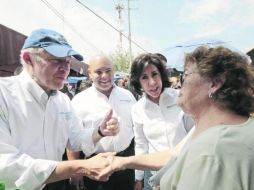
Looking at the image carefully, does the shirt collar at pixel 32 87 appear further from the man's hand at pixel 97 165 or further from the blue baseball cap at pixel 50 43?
the man's hand at pixel 97 165

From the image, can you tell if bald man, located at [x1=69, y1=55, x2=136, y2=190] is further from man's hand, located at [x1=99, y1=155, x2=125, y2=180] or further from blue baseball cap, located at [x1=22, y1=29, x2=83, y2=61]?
blue baseball cap, located at [x1=22, y1=29, x2=83, y2=61]

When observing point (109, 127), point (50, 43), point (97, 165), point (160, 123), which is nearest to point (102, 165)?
point (97, 165)

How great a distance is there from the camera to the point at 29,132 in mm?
2465

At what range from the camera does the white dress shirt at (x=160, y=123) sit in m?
3.49

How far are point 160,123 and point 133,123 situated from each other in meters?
0.39

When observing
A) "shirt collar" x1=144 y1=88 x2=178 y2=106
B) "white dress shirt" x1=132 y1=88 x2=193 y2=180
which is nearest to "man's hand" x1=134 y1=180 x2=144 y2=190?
"white dress shirt" x1=132 y1=88 x2=193 y2=180

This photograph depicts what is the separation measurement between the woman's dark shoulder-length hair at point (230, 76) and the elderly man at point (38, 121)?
1.09 metres

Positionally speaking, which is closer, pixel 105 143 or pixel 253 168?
pixel 253 168

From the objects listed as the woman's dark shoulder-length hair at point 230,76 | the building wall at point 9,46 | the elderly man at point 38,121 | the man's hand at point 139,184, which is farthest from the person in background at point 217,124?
the building wall at point 9,46

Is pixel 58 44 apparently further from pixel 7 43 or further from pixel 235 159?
pixel 7 43

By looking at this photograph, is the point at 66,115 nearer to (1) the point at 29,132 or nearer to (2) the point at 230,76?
→ (1) the point at 29,132

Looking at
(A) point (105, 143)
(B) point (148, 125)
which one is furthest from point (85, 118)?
(B) point (148, 125)

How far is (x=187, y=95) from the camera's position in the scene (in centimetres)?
200

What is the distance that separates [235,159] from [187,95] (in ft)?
1.89
